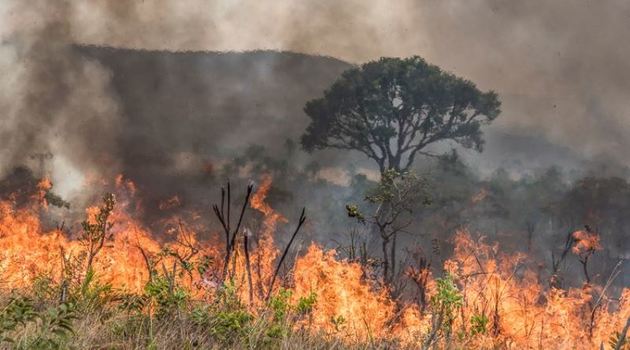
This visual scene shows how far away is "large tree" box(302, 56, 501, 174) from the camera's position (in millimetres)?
31562

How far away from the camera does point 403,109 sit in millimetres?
31812

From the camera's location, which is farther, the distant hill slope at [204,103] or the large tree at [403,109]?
the distant hill slope at [204,103]

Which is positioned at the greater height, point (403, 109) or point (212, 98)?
point (212, 98)

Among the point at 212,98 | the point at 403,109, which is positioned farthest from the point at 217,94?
the point at 403,109

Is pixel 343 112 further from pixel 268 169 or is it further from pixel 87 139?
pixel 87 139

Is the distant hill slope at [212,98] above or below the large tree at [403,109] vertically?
above

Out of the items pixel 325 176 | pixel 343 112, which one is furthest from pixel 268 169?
pixel 343 112

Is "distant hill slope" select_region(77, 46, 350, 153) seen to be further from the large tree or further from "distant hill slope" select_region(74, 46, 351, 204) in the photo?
the large tree

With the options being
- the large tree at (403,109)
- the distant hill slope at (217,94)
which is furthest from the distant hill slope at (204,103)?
the large tree at (403,109)

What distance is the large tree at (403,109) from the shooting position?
3156 cm

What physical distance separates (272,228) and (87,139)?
19.9 metres

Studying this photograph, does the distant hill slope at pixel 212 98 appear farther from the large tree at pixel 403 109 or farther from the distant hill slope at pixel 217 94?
the large tree at pixel 403 109

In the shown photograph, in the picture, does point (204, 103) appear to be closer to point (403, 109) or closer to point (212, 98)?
point (212, 98)

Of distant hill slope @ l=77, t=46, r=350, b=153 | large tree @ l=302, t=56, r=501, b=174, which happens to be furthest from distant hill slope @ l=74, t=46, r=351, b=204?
large tree @ l=302, t=56, r=501, b=174
